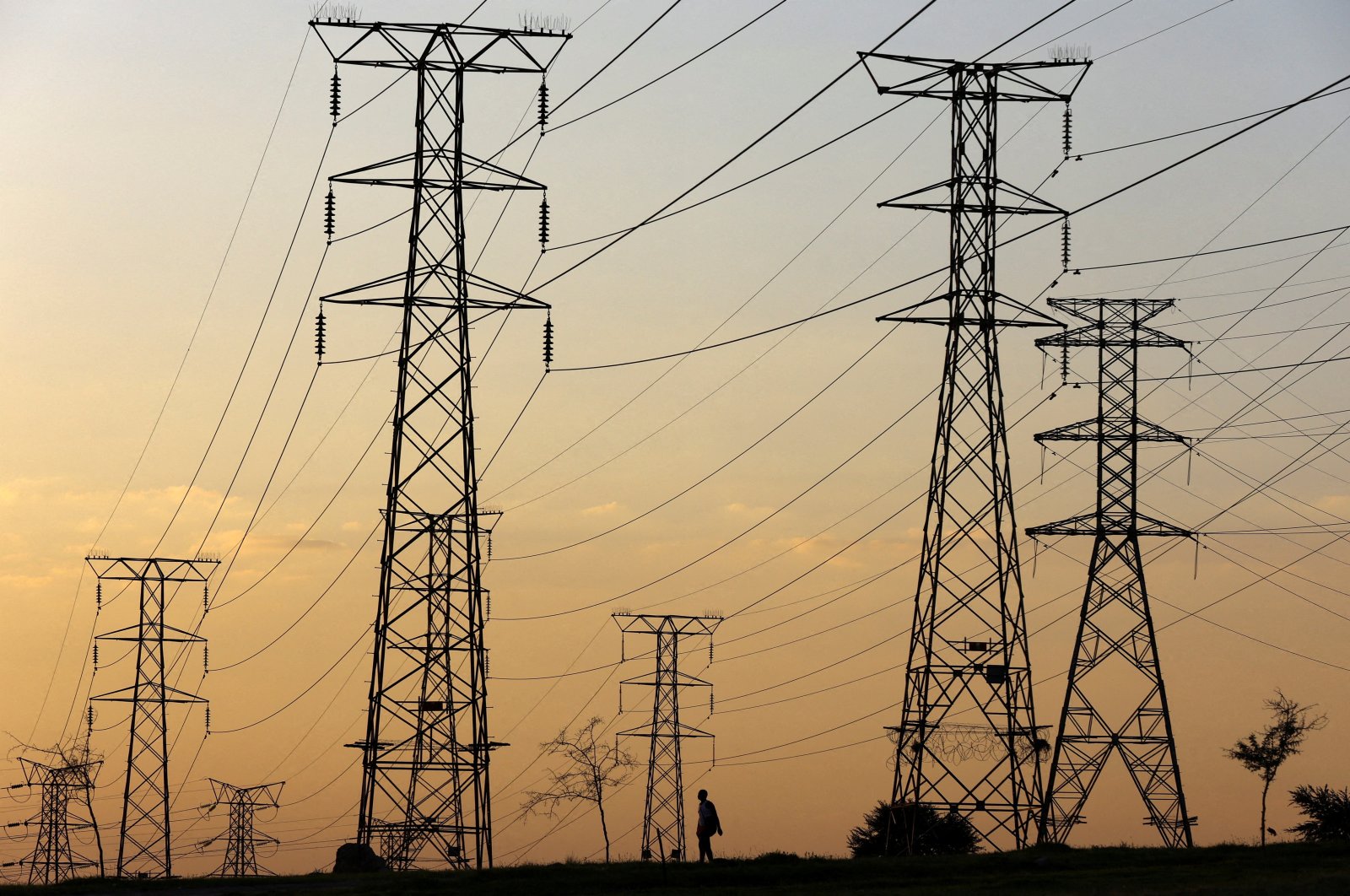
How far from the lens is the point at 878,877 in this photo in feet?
133

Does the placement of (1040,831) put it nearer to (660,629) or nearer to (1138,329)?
(1138,329)

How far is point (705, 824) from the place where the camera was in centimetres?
4509

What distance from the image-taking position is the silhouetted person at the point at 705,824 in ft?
148

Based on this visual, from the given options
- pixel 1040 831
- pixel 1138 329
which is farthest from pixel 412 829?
pixel 1138 329

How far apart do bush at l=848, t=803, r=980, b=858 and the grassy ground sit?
642 centimetres

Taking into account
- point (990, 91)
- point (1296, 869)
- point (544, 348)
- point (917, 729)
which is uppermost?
point (990, 91)

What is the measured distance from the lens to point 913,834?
49.1m

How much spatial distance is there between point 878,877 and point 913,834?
892 centimetres

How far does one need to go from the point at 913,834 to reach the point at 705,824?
680 cm

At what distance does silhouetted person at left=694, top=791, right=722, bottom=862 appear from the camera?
45031mm

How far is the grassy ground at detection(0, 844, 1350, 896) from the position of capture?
121 feet

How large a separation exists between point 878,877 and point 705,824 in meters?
5.90

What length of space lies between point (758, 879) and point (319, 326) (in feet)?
63.0

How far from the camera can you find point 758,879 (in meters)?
Answer: 40.5
